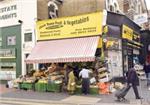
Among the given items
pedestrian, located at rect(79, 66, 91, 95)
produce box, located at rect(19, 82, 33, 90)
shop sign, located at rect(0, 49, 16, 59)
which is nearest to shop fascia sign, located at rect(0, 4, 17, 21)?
shop sign, located at rect(0, 49, 16, 59)

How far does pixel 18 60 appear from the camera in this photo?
27219 millimetres

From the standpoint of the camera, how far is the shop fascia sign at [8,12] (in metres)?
28.1

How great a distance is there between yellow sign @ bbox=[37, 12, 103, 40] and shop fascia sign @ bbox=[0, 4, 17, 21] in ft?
10.2

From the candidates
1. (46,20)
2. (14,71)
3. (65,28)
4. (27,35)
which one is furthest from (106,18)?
(14,71)

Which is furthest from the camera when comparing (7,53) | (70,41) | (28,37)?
(7,53)

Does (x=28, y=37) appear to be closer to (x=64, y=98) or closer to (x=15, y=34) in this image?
(x=15, y=34)

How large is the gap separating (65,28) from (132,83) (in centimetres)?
803

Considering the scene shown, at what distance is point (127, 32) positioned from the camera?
84.8ft

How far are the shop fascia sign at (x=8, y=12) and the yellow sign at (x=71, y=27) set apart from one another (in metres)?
3.12

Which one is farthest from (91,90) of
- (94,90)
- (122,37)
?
(122,37)

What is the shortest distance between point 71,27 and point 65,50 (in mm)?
1798

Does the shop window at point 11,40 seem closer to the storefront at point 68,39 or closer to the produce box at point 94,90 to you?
the storefront at point 68,39

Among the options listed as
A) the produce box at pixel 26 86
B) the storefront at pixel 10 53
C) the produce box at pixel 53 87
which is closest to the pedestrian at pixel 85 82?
the produce box at pixel 53 87

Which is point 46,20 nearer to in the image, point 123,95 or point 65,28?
point 65,28
